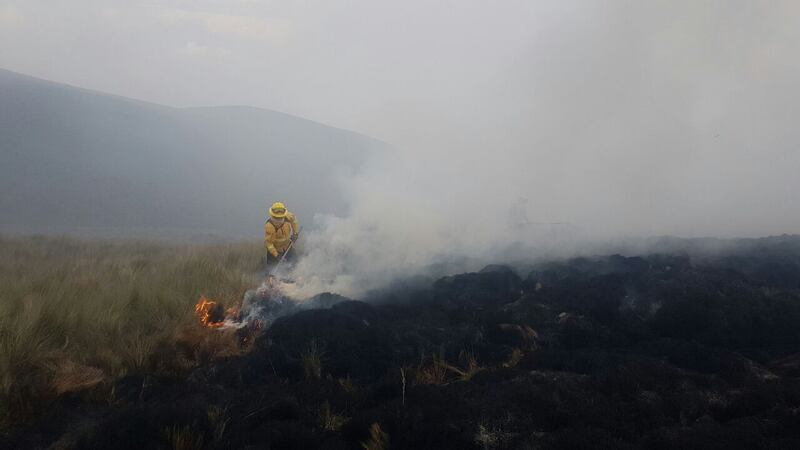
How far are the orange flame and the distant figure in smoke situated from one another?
325 cm

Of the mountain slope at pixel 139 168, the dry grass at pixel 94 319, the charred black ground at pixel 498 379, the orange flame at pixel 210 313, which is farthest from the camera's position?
the mountain slope at pixel 139 168

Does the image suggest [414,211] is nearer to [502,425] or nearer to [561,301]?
[561,301]

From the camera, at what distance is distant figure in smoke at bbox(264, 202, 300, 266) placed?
1153cm

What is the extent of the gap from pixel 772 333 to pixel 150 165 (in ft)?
168

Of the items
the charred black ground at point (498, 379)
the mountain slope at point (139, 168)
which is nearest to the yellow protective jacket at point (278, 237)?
the charred black ground at point (498, 379)

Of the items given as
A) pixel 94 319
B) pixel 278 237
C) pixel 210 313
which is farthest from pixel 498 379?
pixel 278 237

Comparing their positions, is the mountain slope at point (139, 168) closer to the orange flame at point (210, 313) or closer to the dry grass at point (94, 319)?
the dry grass at point (94, 319)

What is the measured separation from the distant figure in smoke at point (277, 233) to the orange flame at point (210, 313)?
10.7 ft

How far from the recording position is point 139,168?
1886 inches

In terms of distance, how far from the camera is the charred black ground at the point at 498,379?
13.9ft

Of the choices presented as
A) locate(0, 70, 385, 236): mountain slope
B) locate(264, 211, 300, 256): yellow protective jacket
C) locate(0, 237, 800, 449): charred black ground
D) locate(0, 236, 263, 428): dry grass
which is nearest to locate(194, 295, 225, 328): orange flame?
locate(0, 236, 263, 428): dry grass

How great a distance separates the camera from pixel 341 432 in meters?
4.53

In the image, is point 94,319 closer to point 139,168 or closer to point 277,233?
point 277,233

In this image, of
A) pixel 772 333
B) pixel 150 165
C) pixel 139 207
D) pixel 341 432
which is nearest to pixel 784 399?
pixel 772 333
